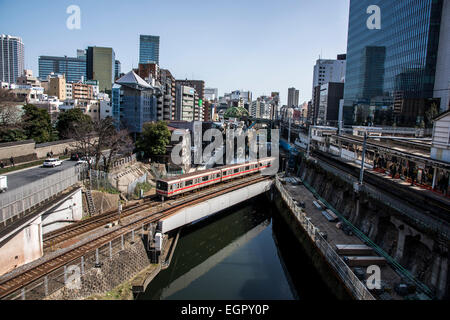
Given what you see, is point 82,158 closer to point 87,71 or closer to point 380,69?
point 380,69

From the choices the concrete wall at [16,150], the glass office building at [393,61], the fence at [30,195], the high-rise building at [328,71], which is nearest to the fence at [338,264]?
the fence at [30,195]

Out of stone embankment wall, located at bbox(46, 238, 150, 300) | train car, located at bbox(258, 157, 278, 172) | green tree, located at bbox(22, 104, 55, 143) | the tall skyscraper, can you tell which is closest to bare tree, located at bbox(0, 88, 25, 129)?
green tree, located at bbox(22, 104, 55, 143)

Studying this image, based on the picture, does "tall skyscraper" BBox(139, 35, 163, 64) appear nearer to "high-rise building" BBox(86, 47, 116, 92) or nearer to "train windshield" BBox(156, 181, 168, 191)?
"high-rise building" BBox(86, 47, 116, 92)

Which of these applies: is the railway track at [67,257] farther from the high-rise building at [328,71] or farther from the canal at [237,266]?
the high-rise building at [328,71]

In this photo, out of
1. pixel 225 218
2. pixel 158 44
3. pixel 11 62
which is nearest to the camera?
pixel 225 218

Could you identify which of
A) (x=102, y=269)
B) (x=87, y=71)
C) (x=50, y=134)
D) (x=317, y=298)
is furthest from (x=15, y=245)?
(x=87, y=71)

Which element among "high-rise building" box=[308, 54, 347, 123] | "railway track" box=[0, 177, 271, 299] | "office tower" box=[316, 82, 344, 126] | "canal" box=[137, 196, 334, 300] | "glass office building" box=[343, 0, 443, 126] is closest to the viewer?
"railway track" box=[0, 177, 271, 299]

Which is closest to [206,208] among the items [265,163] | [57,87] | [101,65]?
[265,163]
